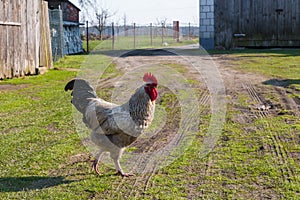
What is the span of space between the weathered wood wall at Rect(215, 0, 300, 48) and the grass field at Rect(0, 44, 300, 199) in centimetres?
1960

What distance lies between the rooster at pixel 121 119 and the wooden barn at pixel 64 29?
49.4 ft

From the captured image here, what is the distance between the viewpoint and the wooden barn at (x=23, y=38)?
12977 mm

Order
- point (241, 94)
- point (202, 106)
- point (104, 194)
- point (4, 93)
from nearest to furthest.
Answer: point (104, 194), point (202, 106), point (241, 94), point (4, 93)

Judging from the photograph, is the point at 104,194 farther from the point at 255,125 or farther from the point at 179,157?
the point at 255,125

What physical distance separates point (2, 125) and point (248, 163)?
4.40 meters

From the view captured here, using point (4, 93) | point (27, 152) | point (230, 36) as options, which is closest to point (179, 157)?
point (27, 152)

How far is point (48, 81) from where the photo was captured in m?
13.3

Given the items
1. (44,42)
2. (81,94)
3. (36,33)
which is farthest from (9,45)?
(81,94)

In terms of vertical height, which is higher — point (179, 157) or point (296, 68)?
point (296, 68)

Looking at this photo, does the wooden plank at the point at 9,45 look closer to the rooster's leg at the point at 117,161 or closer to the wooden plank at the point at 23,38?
the wooden plank at the point at 23,38

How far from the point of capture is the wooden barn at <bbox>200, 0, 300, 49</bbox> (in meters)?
26.1

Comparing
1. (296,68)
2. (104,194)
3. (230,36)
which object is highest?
(230,36)

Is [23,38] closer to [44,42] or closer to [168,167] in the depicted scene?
[44,42]

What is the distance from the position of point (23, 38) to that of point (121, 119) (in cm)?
1030
